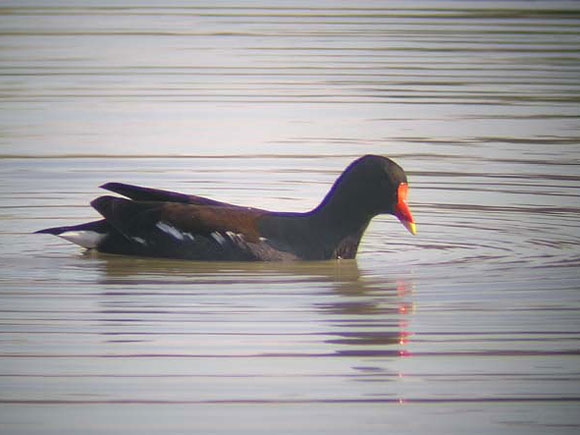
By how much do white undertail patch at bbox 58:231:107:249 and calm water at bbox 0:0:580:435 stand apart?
0.26 ft

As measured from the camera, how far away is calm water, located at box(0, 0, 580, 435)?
7.52 meters

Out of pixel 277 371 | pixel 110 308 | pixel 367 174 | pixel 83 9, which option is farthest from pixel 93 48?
pixel 277 371

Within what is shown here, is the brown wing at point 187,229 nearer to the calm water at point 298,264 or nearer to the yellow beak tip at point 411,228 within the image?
the calm water at point 298,264

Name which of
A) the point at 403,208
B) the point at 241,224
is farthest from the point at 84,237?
the point at 403,208

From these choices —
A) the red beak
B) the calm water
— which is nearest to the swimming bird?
the red beak

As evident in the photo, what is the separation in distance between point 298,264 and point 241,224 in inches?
15.6

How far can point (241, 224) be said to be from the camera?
34.7 ft

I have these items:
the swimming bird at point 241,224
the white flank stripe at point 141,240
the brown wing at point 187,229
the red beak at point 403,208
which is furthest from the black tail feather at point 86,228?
the red beak at point 403,208

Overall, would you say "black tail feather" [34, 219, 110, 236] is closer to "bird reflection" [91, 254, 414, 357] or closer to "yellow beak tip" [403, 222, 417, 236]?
"bird reflection" [91, 254, 414, 357]

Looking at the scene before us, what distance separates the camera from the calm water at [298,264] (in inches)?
296

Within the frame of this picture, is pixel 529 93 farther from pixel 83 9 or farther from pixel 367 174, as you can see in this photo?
pixel 83 9

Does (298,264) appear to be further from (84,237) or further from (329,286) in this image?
(84,237)

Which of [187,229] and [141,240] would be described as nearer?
[187,229]

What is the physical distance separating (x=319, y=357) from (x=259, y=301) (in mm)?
1309
